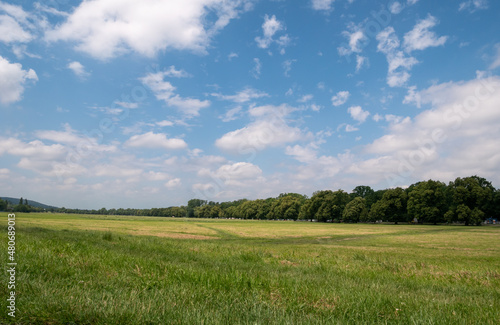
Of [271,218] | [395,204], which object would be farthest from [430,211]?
[271,218]

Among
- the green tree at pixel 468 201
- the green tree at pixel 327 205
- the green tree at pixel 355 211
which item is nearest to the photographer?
the green tree at pixel 468 201

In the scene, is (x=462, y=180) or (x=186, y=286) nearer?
(x=186, y=286)

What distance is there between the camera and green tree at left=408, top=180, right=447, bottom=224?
353 ft

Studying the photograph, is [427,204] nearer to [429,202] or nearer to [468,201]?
[429,202]

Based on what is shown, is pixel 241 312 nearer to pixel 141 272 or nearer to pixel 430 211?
pixel 141 272

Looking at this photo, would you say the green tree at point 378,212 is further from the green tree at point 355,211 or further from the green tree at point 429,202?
the green tree at point 429,202

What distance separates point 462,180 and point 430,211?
16911 mm

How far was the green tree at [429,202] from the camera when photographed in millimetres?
107506

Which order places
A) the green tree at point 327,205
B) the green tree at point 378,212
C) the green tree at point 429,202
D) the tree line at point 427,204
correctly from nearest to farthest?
the tree line at point 427,204
the green tree at point 429,202
the green tree at point 378,212
the green tree at point 327,205

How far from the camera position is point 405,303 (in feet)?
19.9

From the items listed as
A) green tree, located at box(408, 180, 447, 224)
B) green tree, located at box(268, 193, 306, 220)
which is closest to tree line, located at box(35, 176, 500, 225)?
green tree, located at box(408, 180, 447, 224)

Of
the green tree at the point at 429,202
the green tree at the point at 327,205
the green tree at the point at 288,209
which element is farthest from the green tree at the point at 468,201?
the green tree at the point at 288,209

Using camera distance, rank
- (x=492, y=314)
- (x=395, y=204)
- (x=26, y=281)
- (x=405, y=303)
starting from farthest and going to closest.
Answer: (x=395, y=204) < (x=405, y=303) < (x=492, y=314) < (x=26, y=281)

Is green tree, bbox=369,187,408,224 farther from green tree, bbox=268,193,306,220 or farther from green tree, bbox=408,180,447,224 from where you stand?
green tree, bbox=268,193,306,220
